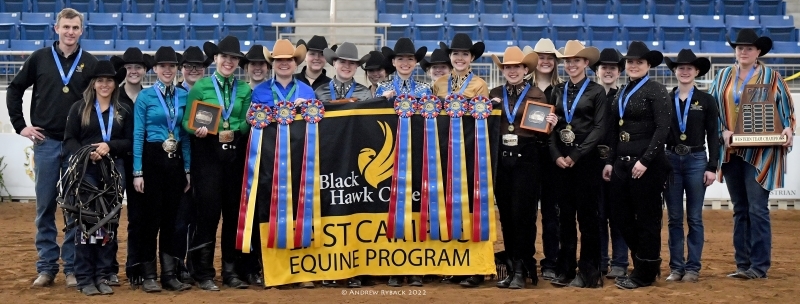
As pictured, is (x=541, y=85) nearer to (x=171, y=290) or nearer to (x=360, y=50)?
(x=171, y=290)

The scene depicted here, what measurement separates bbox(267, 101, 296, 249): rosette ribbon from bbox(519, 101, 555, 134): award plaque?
5.44 feet

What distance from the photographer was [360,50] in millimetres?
15875

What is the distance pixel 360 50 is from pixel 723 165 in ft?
28.7

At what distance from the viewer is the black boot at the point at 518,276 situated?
720 cm

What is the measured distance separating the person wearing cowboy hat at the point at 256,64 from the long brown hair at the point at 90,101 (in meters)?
1.04

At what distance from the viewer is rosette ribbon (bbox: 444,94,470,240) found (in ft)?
23.8

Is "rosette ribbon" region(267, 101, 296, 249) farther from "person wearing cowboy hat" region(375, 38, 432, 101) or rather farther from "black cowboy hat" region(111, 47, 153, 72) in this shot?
"black cowboy hat" region(111, 47, 153, 72)

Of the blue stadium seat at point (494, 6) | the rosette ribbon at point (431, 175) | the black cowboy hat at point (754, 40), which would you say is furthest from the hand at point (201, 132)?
the blue stadium seat at point (494, 6)

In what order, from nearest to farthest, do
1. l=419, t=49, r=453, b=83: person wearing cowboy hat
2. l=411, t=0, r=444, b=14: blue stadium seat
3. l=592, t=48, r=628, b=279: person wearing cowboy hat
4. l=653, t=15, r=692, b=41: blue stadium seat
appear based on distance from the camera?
l=419, t=49, r=453, b=83: person wearing cowboy hat → l=592, t=48, r=628, b=279: person wearing cowboy hat → l=653, t=15, r=692, b=41: blue stadium seat → l=411, t=0, r=444, b=14: blue stadium seat

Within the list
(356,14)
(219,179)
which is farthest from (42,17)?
(219,179)

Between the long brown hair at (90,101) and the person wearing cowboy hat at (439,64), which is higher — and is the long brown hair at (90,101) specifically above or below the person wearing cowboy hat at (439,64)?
below

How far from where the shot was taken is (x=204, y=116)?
698cm

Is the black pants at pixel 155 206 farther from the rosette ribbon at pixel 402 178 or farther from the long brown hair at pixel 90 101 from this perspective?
the rosette ribbon at pixel 402 178

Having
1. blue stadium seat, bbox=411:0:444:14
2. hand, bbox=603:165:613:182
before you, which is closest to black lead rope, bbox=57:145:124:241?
hand, bbox=603:165:613:182
